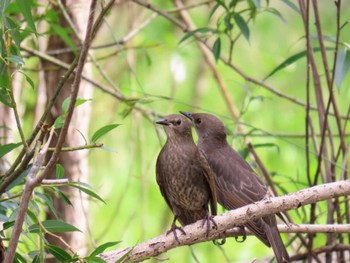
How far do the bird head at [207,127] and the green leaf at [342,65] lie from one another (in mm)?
1342

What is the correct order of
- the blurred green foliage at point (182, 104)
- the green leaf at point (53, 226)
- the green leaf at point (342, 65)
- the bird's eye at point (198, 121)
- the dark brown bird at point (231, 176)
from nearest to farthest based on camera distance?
the green leaf at point (53, 226) < the green leaf at point (342, 65) < the dark brown bird at point (231, 176) < the bird's eye at point (198, 121) < the blurred green foliage at point (182, 104)

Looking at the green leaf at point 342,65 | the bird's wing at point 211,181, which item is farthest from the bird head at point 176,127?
the green leaf at point 342,65

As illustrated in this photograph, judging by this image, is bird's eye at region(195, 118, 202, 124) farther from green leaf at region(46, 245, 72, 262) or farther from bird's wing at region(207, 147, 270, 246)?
green leaf at region(46, 245, 72, 262)

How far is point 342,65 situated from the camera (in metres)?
4.16

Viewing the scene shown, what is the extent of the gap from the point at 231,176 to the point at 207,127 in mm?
598

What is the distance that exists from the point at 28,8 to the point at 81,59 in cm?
77

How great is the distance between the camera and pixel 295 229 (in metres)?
3.84

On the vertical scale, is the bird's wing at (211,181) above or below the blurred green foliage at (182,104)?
below

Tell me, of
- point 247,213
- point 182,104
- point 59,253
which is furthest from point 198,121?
point 59,253

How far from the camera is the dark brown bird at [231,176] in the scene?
15.5 feet

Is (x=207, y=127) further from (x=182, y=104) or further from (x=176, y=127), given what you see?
(x=182, y=104)

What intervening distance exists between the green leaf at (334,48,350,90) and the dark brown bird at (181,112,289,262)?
0.91 metres

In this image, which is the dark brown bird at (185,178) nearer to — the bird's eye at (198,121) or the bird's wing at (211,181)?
the bird's wing at (211,181)

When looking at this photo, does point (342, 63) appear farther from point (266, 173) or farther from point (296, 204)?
point (296, 204)
